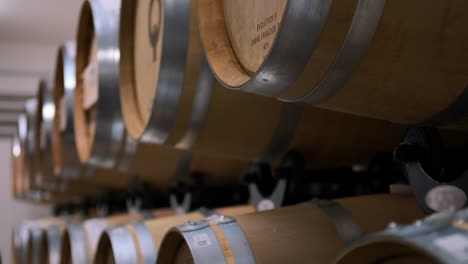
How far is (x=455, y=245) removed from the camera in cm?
47

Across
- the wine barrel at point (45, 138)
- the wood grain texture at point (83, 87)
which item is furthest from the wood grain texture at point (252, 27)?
the wine barrel at point (45, 138)

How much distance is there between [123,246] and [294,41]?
841 mm

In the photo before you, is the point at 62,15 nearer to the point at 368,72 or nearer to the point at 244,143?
the point at 244,143

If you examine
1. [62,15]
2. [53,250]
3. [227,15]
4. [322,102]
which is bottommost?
[53,250]

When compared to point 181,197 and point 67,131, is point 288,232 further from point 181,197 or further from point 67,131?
point 67,131

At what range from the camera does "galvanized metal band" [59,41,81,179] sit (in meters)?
2.25

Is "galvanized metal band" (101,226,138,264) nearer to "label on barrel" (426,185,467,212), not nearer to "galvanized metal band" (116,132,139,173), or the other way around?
"galvanized metal band" (116,132,139,173)

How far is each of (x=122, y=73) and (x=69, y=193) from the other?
A: 3.23 metres

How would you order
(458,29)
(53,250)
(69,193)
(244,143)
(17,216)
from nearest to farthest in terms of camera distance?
(458,29) < (244,143) < (53,250) < (69,193) < (17,216)

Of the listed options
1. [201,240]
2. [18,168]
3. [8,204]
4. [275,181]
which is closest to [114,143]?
[275,181]

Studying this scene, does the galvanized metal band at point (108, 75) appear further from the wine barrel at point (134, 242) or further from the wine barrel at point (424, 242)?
the wine barrel at point (424, 242)

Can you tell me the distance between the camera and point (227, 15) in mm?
894

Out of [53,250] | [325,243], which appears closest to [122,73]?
[325,243]

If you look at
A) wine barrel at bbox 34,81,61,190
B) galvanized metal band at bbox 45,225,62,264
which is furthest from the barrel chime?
wine barrel at bbox 34,81,61,190
